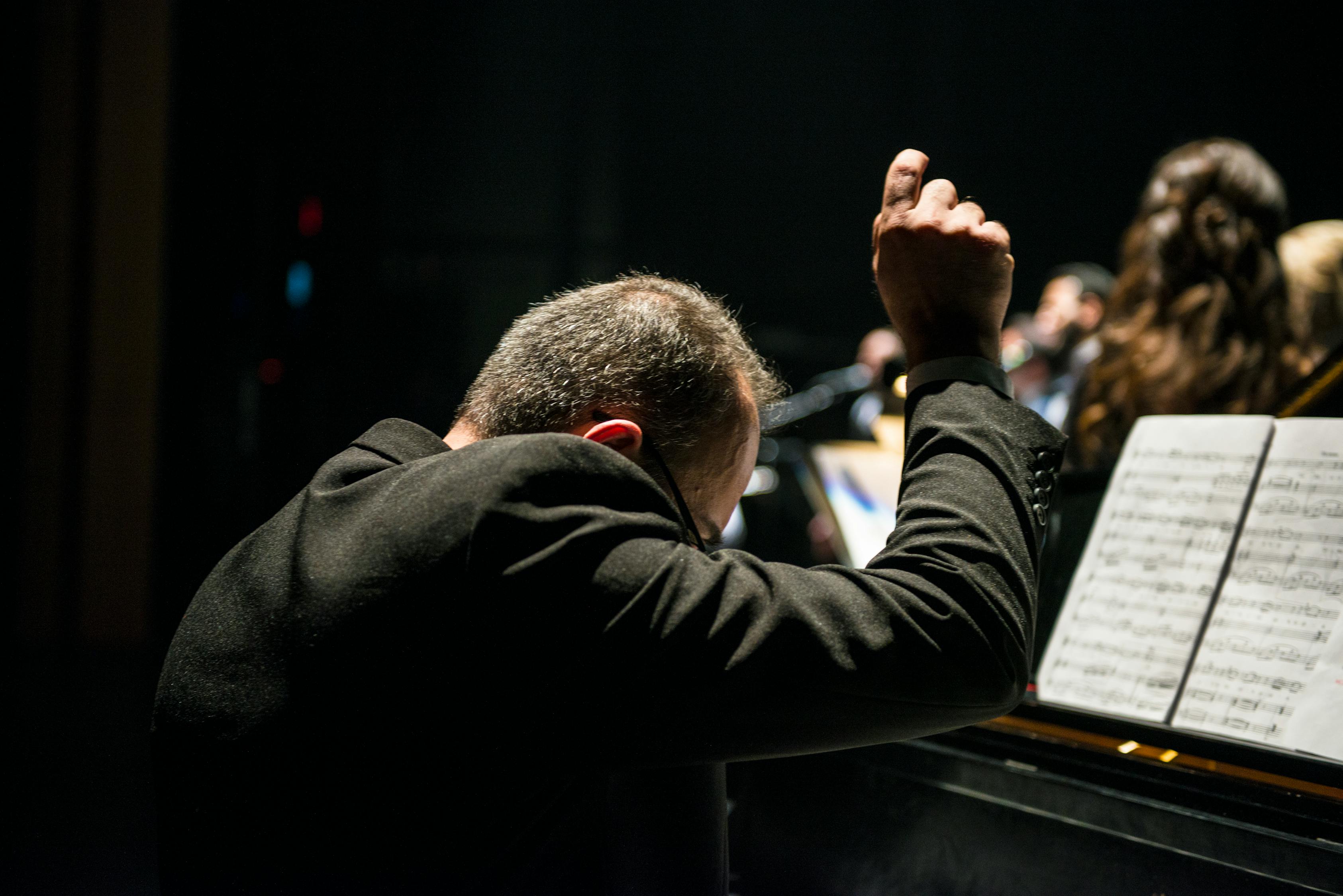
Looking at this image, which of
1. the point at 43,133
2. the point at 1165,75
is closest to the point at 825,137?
the point at 1165,75

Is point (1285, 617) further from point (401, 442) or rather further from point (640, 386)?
point (401, 442)

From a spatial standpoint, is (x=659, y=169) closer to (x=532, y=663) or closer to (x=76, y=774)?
(x=76, y=774)

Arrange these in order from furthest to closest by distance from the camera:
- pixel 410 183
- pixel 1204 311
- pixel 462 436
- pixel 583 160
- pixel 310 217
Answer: pixel 583 160 < pixel 410 183 < pixel 310 217 < pixel 1204 311 < pixel 462 436

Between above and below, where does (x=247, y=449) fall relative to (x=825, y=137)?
below

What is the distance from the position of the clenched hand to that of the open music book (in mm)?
425

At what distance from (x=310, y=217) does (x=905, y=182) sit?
409 centimetres

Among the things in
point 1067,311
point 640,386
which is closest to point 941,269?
point 640,386

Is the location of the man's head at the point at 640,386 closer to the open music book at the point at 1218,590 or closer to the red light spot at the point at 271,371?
the open music book at the point at 1218,590

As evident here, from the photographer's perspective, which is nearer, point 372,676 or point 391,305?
point 372,676

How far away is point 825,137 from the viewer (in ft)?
18.2

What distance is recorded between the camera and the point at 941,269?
93 cm

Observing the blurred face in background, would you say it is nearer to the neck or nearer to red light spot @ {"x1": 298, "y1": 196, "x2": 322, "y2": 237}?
the neck

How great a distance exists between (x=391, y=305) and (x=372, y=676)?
4.15 m

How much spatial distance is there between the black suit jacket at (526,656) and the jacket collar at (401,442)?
54 millimetres
